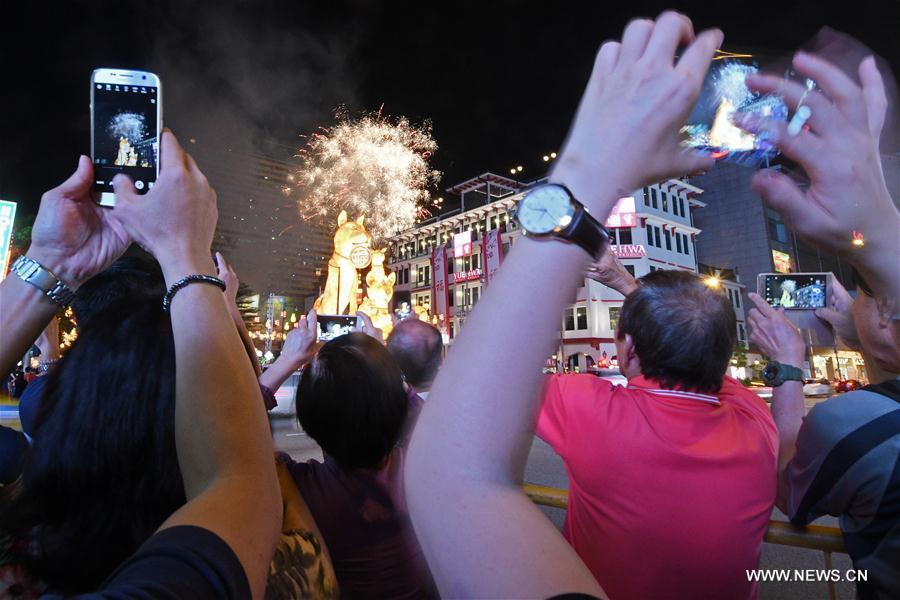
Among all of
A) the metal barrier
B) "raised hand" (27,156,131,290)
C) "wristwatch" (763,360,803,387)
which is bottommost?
the metal barrier

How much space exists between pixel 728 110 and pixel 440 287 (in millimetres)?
42995

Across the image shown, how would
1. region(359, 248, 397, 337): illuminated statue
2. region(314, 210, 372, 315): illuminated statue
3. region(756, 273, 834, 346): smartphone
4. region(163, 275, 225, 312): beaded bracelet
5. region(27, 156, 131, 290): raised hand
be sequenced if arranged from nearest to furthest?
region(163, 275, 225, 312): beaded bracelet → region(27, 156, 131, 290): raised hand → region(756, 273, 834, 346): smartphone → region(314, 210, 372, 315): illuminated statue → region(359, 248, 397, 337): illuminated statue

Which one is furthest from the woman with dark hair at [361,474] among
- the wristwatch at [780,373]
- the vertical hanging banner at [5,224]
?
the vertical hanging banner at [5,224]

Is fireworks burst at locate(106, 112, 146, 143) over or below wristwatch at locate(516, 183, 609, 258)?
over

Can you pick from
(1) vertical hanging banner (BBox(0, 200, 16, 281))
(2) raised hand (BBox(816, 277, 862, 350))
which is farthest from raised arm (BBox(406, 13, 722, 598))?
(1) vertical hanging banner (BBox(0, 200, 16, 281))

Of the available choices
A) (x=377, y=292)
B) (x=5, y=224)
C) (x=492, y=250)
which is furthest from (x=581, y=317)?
(x=5, y=224)

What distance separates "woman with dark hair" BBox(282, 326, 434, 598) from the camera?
1818mm

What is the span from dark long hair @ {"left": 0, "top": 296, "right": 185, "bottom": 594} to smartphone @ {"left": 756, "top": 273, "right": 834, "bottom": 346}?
297 centimetres

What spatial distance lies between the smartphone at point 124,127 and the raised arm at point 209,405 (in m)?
0.38

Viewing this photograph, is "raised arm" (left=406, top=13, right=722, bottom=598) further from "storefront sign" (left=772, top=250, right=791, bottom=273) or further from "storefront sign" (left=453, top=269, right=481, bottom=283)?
"storefront sign" (left=772, top=250, right=791, bottom=273)

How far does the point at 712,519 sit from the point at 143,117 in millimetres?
2297

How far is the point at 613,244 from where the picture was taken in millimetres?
38094

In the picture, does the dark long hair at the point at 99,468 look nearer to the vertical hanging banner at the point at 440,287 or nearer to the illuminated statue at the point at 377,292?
the illuminated statue at the point at 377,292

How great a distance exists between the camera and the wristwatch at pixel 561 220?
2.29 ft
